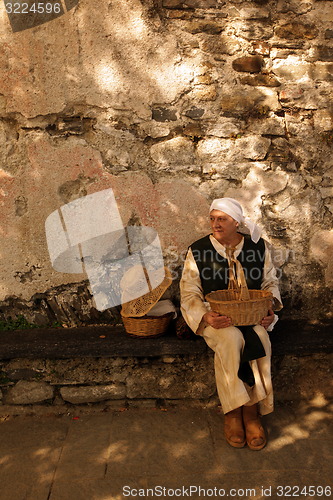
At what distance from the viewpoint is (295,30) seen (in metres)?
3.56

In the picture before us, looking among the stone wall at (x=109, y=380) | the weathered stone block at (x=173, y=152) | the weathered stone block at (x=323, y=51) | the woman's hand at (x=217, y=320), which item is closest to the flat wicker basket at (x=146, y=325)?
the stone wall at (x=109, y=380)

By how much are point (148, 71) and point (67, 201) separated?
117 cm

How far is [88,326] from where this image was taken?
12.2 feet

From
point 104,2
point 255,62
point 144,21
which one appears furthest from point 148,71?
point 255,62

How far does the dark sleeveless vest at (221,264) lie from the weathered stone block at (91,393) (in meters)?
0.96

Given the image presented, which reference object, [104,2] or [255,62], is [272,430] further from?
[104,2]

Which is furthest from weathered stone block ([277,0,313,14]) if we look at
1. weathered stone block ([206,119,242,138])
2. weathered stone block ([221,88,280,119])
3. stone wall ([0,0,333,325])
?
weathered stone block ([206,119,242,138])

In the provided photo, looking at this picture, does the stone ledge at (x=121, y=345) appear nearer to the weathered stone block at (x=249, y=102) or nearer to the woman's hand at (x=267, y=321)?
the woman's hand at (x=267, y=321)

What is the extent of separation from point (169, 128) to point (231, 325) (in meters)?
1.63

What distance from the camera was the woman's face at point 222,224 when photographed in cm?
320

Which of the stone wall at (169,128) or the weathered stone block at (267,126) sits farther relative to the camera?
the weathered stone block at (267,126)

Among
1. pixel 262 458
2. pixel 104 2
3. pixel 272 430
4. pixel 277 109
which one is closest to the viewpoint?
pixel 262 458

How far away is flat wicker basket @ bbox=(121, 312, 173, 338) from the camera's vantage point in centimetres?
334

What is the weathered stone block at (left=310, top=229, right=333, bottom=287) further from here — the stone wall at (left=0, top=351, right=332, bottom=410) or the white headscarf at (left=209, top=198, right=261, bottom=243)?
the stone wall at (left=0, top=351, right=332, bottom=410)
